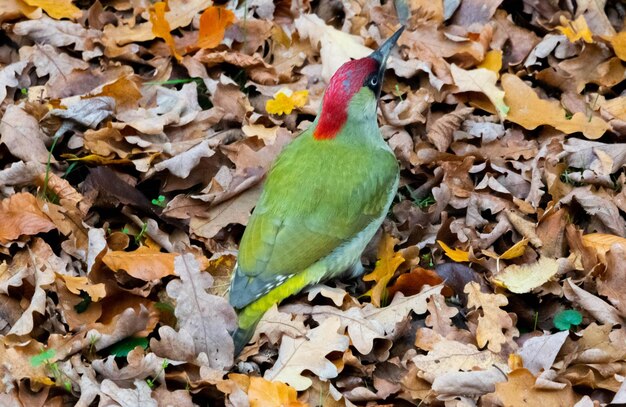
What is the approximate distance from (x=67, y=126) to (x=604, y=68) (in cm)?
348

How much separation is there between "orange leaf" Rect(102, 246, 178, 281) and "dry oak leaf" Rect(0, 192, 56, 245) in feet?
1.37

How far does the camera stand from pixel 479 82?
5.73 m

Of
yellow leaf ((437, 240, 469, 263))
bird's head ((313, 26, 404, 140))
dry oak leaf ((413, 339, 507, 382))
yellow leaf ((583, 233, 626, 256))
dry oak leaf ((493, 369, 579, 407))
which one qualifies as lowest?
dry oak leaf ((413, 339, 507, 382))

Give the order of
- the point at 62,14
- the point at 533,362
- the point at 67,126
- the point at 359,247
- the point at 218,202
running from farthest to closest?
1. the point at 62,14
2. the point at 67,126
3. the point at 218,202
4. the point at 359,247
5. the point at 533,362

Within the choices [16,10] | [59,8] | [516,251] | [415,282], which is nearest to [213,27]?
[59,8]

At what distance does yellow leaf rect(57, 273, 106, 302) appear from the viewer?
451 cm

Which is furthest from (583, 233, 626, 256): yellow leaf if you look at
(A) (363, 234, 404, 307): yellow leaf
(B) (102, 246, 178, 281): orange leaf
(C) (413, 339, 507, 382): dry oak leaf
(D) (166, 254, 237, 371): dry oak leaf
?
(B) (102, 246, 178, 281): orange leaf

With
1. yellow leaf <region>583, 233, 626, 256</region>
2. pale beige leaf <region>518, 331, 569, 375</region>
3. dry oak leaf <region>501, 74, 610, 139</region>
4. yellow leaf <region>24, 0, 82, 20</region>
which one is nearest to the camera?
pale beige leaf <region>518, 331, 569, 375</region>

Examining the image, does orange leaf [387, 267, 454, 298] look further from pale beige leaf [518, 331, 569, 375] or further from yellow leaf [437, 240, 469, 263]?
pale beige leaf [518, 331, 569, 375]

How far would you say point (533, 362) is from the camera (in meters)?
4.15

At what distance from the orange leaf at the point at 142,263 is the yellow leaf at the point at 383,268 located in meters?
1.08

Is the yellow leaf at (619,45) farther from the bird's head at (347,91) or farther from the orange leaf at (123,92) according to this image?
the orange leaf at (123,92)

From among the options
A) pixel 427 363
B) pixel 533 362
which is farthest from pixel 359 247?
pixel 533 362

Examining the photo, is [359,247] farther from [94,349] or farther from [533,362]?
[94,349]
